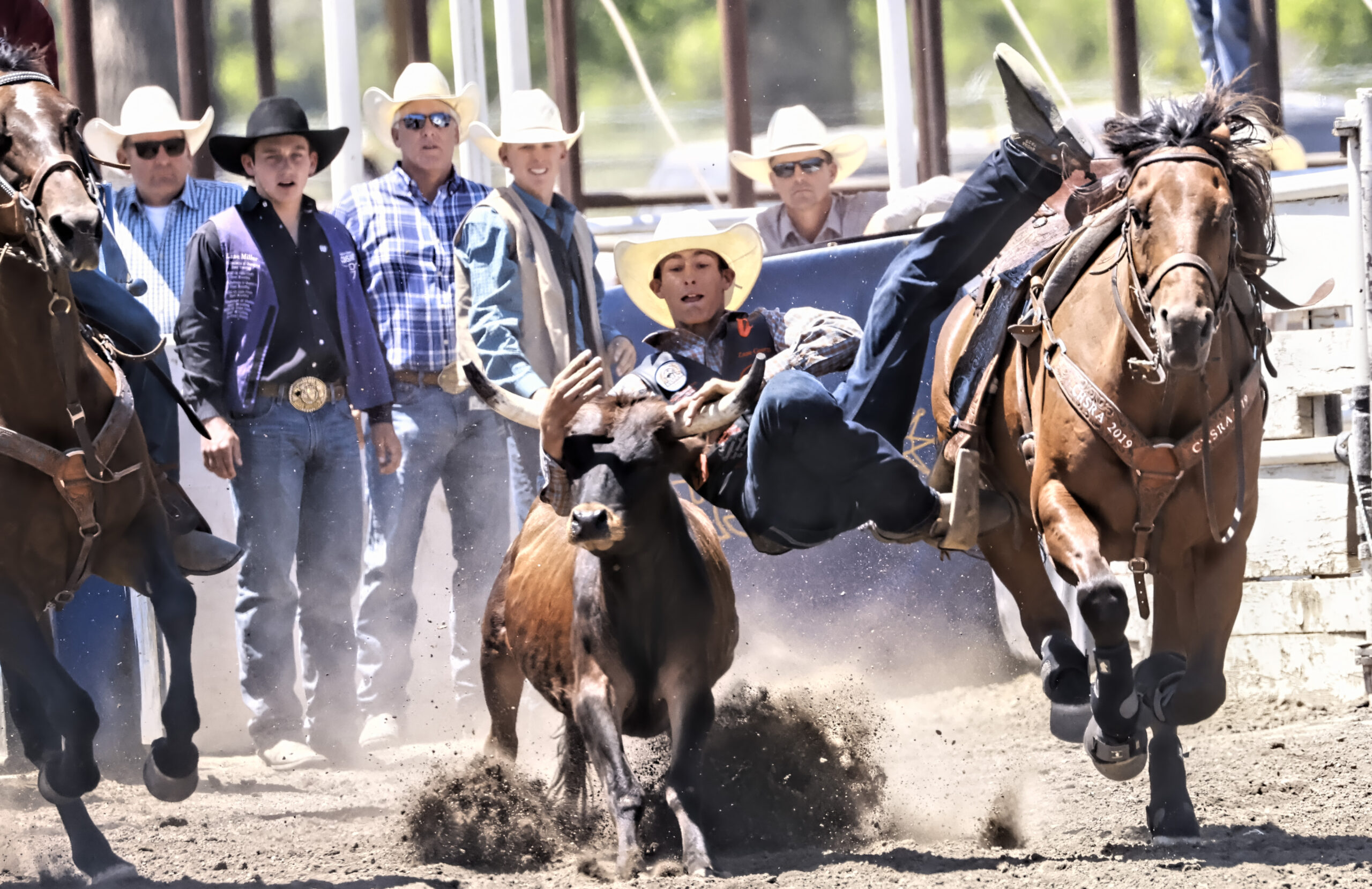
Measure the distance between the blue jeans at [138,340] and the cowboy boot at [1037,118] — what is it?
9.44 ft

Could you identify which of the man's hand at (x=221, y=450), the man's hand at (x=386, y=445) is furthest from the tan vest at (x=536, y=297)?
the man's hand at (x=221, y=450)

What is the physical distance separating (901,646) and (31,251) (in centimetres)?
414

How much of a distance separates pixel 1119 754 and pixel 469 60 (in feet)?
18.1

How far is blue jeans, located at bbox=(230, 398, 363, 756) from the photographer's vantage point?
662 centimetres

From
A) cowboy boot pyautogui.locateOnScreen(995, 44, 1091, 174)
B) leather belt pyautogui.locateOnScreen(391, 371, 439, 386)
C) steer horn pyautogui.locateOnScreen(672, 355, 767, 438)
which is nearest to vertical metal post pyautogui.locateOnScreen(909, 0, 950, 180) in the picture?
leather belt pyautogui.locateOnScreen(391, 371, 439, 386)

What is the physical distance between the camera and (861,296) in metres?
7.33

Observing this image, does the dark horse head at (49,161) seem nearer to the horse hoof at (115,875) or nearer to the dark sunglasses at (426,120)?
the horse hoof at (115,875)

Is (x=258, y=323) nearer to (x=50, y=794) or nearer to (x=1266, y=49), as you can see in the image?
(x=50, y=794)

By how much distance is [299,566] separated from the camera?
6809 millimetres

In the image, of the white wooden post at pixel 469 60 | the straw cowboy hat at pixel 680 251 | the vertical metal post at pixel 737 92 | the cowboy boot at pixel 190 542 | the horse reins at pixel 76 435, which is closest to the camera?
the horse reins at pixel 76 435

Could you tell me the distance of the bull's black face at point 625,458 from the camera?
497 cm

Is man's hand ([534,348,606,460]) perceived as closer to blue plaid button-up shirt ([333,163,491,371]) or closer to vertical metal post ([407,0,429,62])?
blue plaid button-up shirt ([333,163,491,371])

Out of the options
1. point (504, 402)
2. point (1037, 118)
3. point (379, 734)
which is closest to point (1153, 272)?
point (1037, 118)

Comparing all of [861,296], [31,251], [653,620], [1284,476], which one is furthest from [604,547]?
[1284,476]
